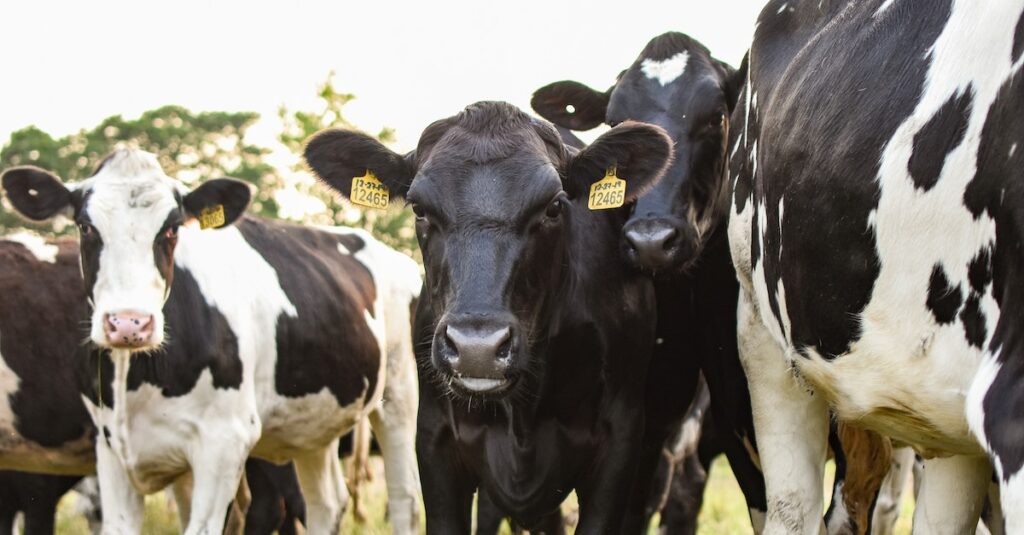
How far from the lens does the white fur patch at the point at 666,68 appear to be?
20.2 feet

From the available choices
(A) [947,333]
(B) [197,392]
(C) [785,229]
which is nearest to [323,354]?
(B) [197,392]

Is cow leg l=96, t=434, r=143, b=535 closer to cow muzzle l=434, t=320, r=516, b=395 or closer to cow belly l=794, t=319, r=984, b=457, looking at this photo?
cow muzzle l=434, t=320, r=516, b=395

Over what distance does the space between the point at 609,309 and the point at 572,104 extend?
6.48 feet

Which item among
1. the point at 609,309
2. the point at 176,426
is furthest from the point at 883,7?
the point at 176,426

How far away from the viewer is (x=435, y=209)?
470cm

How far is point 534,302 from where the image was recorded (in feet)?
15.6

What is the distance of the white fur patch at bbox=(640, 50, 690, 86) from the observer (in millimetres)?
6145

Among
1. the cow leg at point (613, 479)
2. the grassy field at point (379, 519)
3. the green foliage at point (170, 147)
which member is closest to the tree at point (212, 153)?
the green foliage at point (170, 147)

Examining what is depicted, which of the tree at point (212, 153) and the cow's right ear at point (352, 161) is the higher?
the cow's right ear at point (352, 161)

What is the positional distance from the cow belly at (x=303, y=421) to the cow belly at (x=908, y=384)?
14.1ft

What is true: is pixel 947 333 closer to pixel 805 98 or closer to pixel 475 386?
pixel 805 98

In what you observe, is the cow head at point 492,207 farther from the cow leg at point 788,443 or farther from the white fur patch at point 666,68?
the white fur patch at point 666,68

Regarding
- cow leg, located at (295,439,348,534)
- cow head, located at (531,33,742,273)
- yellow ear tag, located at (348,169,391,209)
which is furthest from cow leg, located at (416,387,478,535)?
cow leg, located at (295,439,348,534)

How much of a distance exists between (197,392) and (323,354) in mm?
1427
